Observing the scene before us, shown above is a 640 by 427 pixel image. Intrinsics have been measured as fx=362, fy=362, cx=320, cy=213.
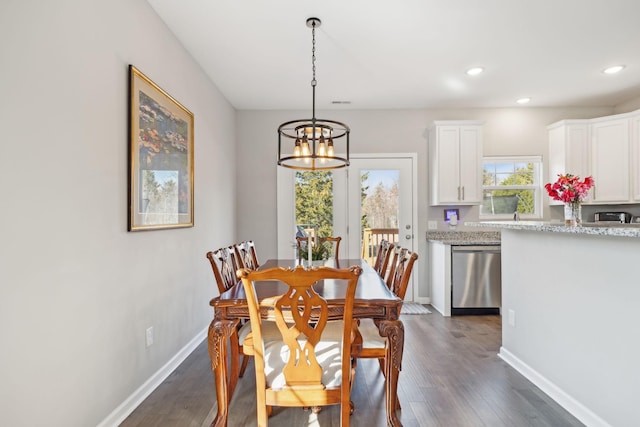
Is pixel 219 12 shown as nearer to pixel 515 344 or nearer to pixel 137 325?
pixel 137 325

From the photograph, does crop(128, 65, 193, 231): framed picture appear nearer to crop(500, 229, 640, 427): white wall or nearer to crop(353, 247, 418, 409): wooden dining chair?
crop(353, 247, 418, 409): wooden dining chair

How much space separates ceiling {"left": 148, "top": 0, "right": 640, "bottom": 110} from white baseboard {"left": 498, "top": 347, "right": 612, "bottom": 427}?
8.47ft

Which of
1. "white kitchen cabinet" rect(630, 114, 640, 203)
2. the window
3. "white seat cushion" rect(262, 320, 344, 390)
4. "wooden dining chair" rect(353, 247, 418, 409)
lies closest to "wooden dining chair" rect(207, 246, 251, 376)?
"white seat cushion" rect(262, 320, 344, 390)

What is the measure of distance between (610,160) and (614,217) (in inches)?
28.8

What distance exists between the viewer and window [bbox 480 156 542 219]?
4.94 m

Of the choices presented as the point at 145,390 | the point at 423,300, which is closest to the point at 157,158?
the point at 145,390

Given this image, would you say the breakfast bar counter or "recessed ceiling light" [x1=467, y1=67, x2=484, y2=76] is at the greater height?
"recessed ceiling light" [x1=467, y1=67, x2=484, y2=76]

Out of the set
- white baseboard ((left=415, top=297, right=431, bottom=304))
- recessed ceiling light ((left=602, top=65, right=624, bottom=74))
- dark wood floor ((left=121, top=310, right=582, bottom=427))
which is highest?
recessed ceiling light ((left=602, top=65, right=624, bottom=74))

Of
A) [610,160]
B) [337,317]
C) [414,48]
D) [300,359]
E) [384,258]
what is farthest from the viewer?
[610,160]

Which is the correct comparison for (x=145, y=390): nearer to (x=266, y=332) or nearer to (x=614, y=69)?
(x=266, y=332)

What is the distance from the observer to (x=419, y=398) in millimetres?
2350

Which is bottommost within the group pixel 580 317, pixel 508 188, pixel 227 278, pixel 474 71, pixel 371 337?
pixel 371 337

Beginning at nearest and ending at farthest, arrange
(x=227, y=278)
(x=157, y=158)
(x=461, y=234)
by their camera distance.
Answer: (x=227, y=278) < (x=157, y=158) < (x=461, y=234)

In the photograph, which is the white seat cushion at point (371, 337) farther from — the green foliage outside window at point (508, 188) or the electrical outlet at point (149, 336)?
the green foliage outside window at point (508, 188)
